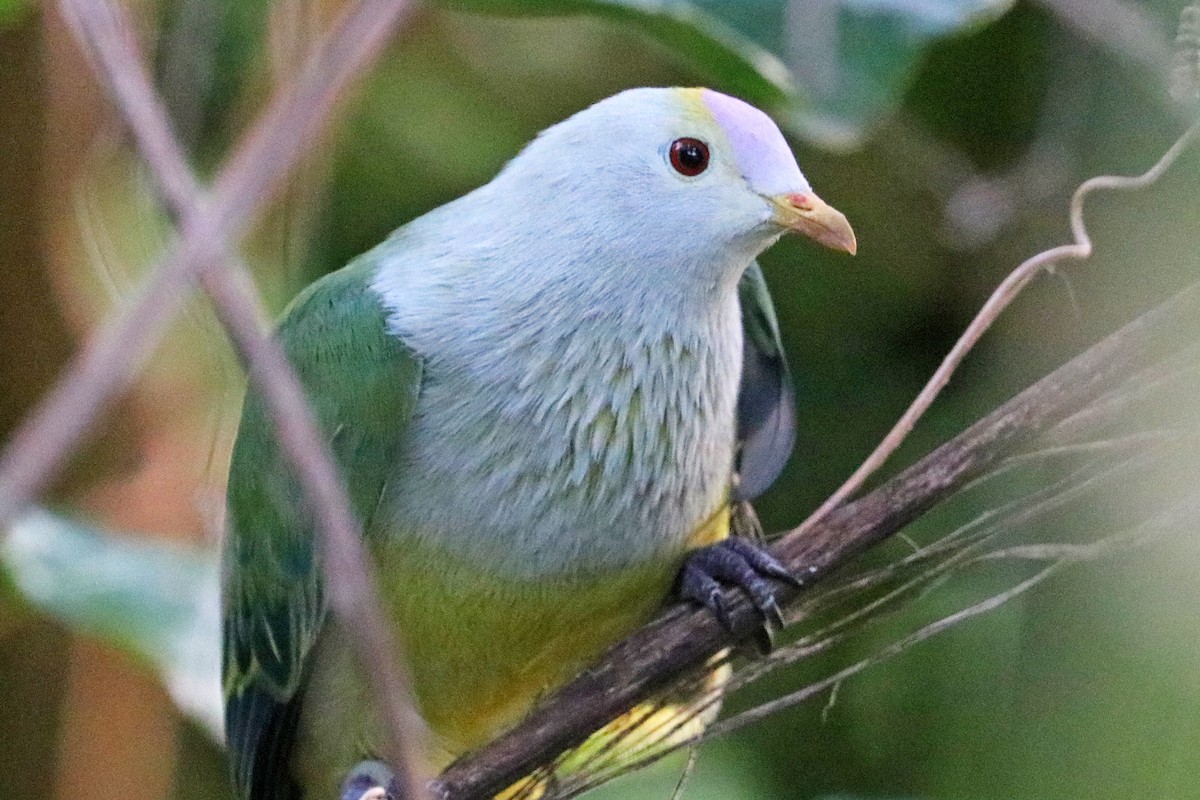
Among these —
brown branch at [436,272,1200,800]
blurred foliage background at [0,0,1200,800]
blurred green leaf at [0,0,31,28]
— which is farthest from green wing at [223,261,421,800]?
blurred green leaf at [0,0,31,28]

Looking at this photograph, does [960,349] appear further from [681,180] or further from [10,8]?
[10,8]

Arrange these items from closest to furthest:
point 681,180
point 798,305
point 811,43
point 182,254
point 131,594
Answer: point 182,254, point 681,180, point 811,43, point 131,594, point 798,305

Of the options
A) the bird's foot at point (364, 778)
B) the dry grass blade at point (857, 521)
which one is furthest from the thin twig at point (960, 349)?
the bird's foot at point (364, 778)

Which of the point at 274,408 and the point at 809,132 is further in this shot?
the point at 809,132

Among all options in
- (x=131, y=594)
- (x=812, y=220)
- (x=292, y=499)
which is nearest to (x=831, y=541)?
(x=812, y=220)

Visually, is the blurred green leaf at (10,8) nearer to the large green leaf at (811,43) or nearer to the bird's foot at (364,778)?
the large green leaf at (811,43)

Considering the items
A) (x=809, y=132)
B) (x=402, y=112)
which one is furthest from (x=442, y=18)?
(x=809, y=132)

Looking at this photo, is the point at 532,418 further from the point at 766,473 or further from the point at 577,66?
the point at 577,66
